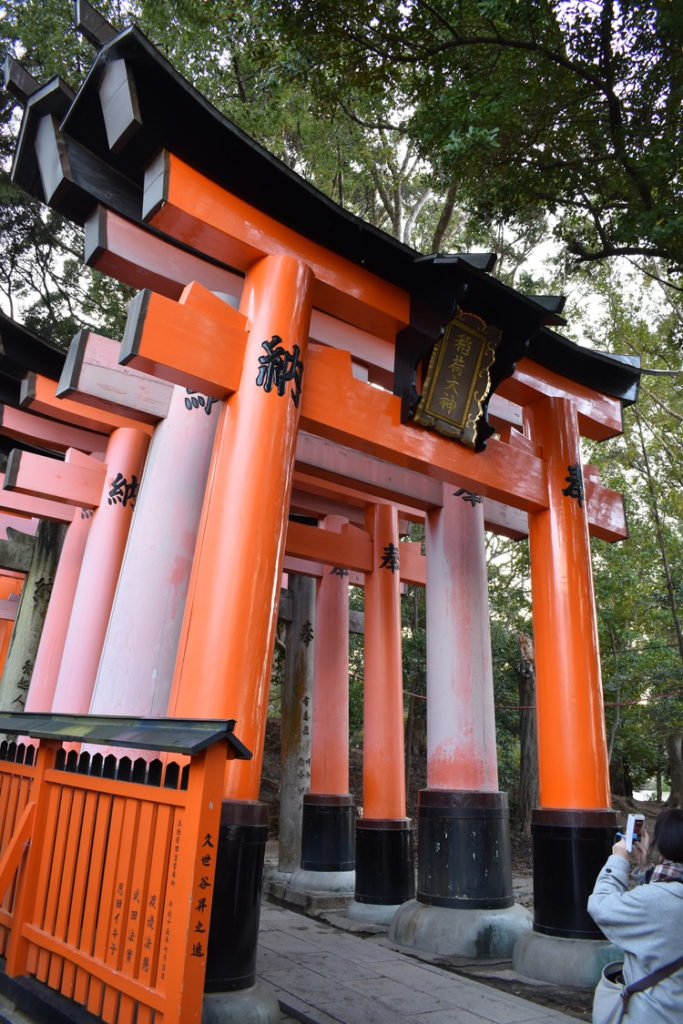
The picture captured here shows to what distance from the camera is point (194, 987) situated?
267 cm

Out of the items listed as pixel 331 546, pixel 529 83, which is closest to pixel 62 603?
pixel 331 546

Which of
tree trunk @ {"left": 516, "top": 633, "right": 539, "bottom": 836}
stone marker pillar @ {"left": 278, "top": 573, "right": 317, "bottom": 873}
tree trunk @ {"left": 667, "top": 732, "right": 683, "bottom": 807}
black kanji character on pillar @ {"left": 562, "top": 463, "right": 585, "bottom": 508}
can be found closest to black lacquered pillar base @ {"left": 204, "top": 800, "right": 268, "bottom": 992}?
black kanji character on pillar @ {"left": 562, "top": 463, "right": 585, "bottom": 508}

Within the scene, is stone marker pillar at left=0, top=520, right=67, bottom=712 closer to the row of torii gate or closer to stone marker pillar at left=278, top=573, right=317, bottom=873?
the row of torii gate

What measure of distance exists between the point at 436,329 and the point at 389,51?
4.35m

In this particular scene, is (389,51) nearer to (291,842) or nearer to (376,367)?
(376,367)

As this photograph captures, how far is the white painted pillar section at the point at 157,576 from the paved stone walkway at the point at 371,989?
225 cm

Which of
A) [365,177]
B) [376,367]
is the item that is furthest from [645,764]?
Result: [376,367]

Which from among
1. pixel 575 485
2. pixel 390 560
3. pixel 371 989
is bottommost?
pixel 371 989

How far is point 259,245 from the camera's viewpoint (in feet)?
16.7

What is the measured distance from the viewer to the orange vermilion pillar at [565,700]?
5641mm

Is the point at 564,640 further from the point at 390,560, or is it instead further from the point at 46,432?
the point at 46,432

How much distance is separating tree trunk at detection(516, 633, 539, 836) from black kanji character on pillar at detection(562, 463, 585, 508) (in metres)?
9.61

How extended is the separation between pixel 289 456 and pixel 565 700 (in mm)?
3428

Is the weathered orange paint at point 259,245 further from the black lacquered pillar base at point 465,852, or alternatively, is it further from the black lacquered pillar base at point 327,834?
the black lacquered pillar base at point 327,834
